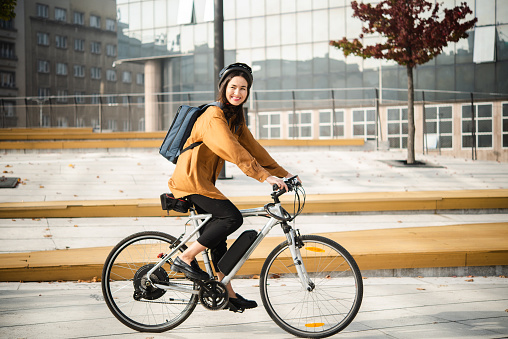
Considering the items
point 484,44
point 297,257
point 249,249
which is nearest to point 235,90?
point 249,249

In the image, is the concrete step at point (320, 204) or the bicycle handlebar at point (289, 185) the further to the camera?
the concrete step at point (320, 204)

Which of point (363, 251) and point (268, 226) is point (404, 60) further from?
point (268, 226)

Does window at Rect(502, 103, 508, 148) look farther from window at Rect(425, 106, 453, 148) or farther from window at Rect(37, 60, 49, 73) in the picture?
window at Rect(37, 60, 49, 73)

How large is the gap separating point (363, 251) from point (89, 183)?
774 centimetres

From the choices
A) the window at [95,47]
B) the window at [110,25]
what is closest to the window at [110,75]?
the window at [95,47]

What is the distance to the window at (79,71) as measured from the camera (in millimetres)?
73500

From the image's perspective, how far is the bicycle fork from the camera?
3.95 m

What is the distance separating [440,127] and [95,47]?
193 ft

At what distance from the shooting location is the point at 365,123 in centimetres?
2516

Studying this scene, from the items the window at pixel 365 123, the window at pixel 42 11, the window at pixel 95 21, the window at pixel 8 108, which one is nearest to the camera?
the window at pixel 365 123

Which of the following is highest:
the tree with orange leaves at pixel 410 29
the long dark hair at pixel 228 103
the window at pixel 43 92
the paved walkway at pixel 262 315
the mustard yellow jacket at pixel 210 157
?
the window at pixel 43 92

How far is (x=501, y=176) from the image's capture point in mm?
14602

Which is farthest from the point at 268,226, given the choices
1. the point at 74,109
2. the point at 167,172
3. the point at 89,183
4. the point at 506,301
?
the point at 74,109

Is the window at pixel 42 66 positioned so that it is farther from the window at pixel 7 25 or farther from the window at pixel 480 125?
the window at pixel 480 125
